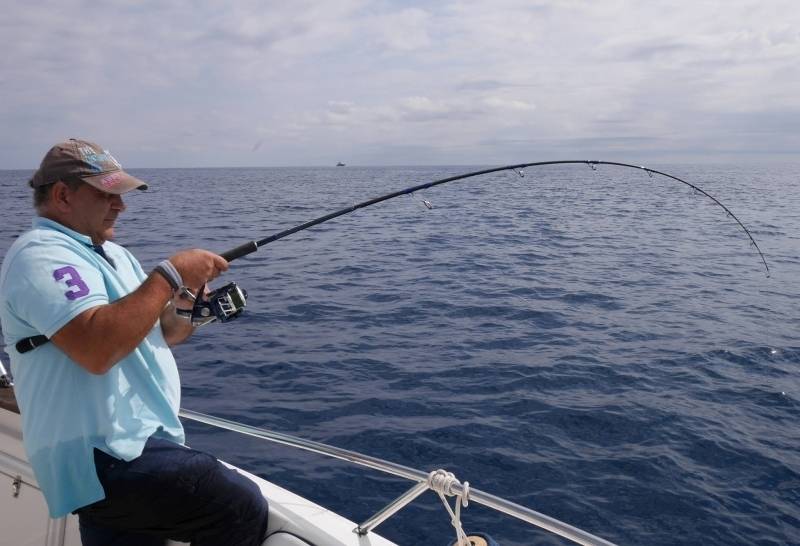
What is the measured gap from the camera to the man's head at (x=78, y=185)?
1.90 meters

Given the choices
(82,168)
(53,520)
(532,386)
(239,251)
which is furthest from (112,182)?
(532,386)

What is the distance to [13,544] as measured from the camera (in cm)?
275

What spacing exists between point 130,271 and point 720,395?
599cm

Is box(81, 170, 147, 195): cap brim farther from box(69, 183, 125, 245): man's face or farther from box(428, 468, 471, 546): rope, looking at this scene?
box(428, 468, 471, 546): rope

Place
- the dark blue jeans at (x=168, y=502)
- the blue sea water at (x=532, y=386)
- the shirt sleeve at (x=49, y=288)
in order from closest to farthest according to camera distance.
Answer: the shirt sleeve at (x=49, y=288), the dark blue jeans at (x=168, y=502), the blue sea water at (x=532, y=386)

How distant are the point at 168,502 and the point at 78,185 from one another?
103cm

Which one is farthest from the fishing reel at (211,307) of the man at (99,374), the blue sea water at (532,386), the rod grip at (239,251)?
the blue sea water at (532,386)

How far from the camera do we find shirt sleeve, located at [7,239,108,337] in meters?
1.69

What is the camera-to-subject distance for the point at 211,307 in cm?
242

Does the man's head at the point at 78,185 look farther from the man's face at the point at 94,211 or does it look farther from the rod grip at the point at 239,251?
the rod grip at the point at 239,251

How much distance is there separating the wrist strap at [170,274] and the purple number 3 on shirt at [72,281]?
8.3 inches

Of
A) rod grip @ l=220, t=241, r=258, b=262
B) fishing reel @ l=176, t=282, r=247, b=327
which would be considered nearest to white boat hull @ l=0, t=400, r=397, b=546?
fishing reel @ l=176, t=282, r=247, b=327

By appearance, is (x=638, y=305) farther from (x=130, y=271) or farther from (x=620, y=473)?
(x=130, y=271)

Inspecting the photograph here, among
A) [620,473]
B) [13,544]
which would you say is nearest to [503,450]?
[620,473]
